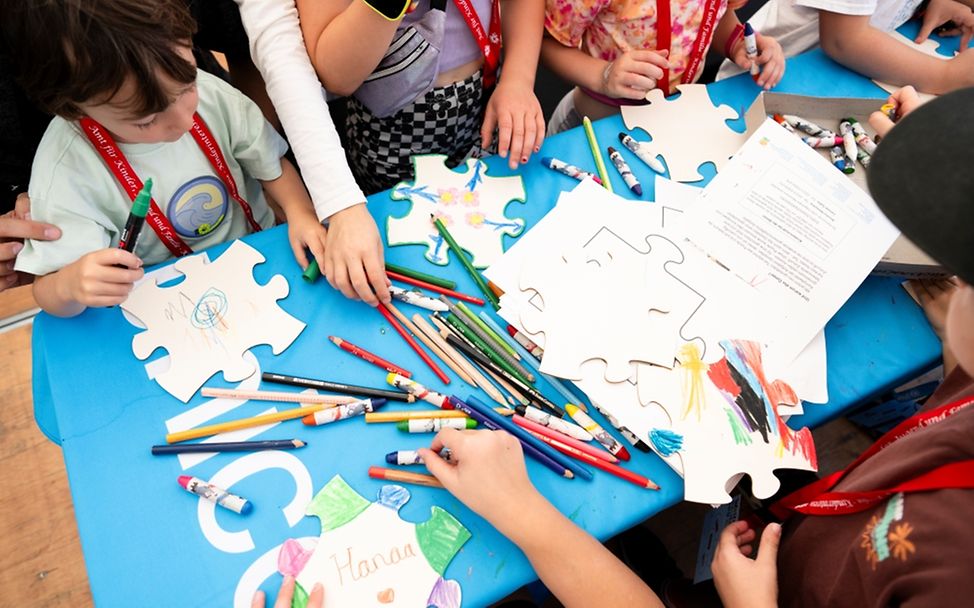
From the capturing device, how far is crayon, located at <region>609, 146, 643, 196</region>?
Result: 962 mm

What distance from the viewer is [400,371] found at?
0.79 meters

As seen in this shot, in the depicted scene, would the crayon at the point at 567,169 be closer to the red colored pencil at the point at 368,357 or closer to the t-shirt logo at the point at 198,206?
the red colored pencil at the point at 368,357

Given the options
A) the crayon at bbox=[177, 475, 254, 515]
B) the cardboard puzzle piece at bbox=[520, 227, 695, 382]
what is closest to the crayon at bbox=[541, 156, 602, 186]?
the cardboard puzzle piece at bbox=[520, 227, 695, 382]

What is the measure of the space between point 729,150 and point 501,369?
0.59m

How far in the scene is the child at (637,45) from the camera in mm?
1102

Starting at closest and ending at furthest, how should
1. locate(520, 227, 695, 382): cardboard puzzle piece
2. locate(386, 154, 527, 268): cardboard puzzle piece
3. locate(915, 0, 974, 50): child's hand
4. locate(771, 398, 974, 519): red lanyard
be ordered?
1. locate(771, 398, 974, 519): red lanyard
2. locate(520, 227, 695, 382): cardboard puzzle piece
3. locate(386, 154, 527, 268): cardboard puzzle piece
4. locate(915, 0, 974, 50): child's hand

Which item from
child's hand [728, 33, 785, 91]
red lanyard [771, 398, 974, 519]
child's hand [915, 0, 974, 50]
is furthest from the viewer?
child's hand [915, 0, 974, 50]

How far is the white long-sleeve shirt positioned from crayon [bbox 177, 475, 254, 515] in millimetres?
427

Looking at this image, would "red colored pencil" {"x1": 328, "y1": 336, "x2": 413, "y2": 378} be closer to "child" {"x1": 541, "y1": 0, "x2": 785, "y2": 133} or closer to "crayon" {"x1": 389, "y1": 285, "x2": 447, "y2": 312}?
"crayon" {"x1": 389, "y1": 285, "x2": 447, "y2": 312}

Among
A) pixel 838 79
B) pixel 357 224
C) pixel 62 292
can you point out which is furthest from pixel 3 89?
pixel 838 79

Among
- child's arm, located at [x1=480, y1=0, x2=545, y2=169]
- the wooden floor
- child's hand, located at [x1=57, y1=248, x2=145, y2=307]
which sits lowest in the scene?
the wooden floor

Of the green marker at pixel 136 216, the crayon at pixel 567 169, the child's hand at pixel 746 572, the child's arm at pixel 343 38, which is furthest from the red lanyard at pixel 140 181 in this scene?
the child's hand at pixel 746 572

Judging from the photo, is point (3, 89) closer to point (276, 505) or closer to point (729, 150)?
point (276, 505)

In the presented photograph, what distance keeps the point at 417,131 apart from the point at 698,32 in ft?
2.01
